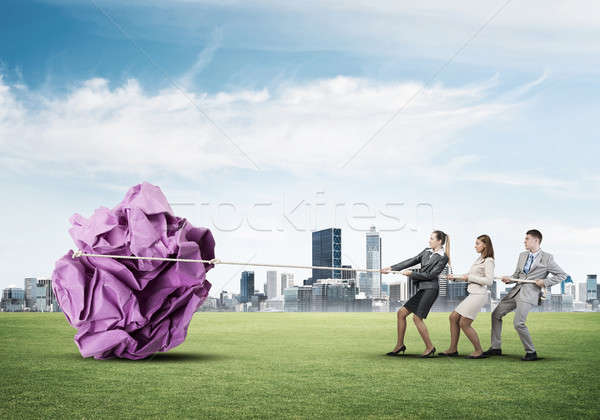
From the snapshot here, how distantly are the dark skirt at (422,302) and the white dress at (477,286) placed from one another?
61cm

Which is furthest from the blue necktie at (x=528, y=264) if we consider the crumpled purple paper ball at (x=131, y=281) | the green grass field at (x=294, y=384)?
the crumpled purple paper ball at (x=131, y=281)

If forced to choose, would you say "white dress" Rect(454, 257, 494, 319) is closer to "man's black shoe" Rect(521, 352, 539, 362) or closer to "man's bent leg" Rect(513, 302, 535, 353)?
"man's bent leg" Rect(513, 302, 535, 353)

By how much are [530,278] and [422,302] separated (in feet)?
7.05

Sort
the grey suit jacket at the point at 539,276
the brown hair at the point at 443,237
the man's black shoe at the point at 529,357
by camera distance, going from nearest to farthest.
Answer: the man's black shoe at the point at 529,357 < the grey suit jacket at the point at 539,276 < the brown hair at the point at 443,237

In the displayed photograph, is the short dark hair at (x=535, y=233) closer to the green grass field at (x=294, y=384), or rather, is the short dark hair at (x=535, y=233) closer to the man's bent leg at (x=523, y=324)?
the man's bent leg at (x=523, y=324)

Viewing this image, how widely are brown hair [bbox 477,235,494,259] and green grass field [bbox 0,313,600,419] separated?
1.99 m

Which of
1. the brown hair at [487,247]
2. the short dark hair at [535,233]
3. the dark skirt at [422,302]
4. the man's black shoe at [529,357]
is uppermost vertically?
the short dark hair at [535,233]

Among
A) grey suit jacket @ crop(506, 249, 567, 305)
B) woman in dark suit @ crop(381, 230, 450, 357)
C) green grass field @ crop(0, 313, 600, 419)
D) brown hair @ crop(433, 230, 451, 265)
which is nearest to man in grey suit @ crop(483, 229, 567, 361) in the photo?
grey suit jacket @ crop(506, 249, 567, 305)

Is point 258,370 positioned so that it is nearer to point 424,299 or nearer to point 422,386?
point 422,386

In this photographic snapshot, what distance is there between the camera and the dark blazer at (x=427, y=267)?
461 inches

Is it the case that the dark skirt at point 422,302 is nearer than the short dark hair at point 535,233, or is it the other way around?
the dark skirt at point 422,302

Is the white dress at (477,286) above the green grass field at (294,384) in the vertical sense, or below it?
above

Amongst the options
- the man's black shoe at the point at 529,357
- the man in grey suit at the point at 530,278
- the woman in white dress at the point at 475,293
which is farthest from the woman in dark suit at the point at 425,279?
the man's black shoe at the point at 529,357

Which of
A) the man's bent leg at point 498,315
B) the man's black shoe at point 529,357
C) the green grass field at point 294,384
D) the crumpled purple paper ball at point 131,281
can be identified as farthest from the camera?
the man's bent leg at point 498,315
